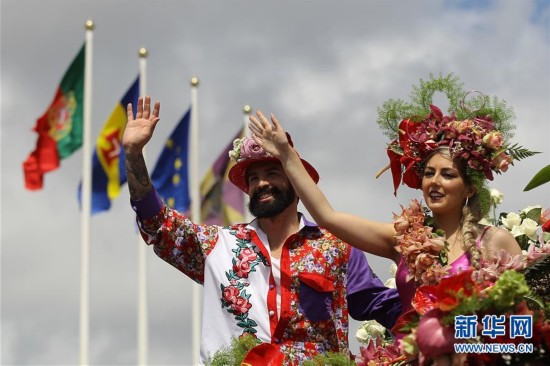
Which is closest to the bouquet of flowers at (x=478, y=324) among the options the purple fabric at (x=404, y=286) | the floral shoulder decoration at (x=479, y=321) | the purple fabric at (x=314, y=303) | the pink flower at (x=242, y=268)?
the floral shoulder decoration at (x=479, y=321)

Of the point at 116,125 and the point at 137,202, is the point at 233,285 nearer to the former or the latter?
the point at 137,202

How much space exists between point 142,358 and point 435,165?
18268 millimetres

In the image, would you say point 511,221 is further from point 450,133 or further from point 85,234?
point 85,234

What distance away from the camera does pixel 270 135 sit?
722 centimetres

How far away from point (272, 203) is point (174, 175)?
54.8 feet

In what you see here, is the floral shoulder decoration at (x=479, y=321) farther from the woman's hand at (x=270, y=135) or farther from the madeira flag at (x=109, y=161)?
the madeira flag at (x=109, y=161)

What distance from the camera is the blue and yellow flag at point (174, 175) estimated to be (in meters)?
24.8

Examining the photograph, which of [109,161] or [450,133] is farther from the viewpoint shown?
[109,161]

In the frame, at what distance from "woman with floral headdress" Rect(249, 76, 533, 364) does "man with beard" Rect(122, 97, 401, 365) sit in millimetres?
934

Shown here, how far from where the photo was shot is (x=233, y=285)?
26.7 feet

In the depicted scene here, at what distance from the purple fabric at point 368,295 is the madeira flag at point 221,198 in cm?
1637

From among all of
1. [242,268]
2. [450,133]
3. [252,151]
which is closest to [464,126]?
[450,133]

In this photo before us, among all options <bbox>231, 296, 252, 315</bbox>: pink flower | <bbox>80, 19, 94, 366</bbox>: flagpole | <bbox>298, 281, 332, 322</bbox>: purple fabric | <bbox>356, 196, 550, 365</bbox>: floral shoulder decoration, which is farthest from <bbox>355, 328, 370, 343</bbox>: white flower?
<bbox>80, 19, 94, 366</bbox>: flagpole

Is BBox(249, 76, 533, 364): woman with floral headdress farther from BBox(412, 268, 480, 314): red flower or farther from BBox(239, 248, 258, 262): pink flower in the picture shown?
BBox(239, 248, 258, 262): pink flower
